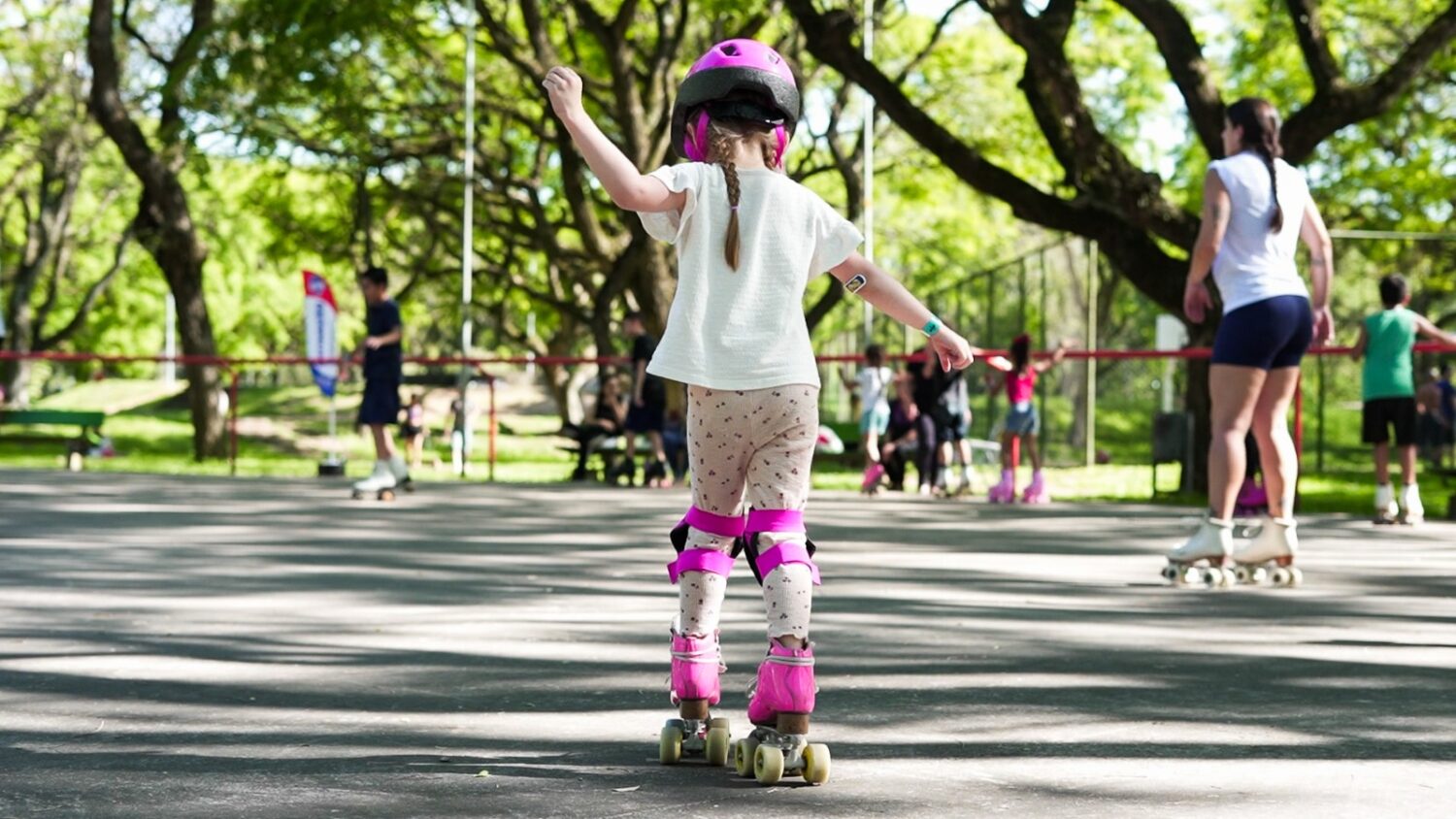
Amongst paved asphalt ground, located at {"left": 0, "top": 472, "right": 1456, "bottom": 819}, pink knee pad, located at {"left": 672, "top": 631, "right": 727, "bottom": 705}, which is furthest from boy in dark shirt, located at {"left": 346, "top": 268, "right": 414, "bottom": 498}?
pink knee pad, located at {"left": 672, "top": 631, "right": 727, "bottom": 705}

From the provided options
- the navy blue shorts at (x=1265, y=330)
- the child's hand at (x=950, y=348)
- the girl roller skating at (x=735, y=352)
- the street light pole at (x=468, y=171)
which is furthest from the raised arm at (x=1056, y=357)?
the girl roller skating at (x=735, y=352)

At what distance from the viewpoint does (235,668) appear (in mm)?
6383

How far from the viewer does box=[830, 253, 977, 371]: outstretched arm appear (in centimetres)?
495

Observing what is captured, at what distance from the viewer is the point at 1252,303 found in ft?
29.3

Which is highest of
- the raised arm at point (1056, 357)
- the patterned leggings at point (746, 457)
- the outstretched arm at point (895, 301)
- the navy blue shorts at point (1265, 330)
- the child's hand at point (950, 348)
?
the raised arm at point (1056, 357)

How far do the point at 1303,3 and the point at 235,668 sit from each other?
13.7 metres

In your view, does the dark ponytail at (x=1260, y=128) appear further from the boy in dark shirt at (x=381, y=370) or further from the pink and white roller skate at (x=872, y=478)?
the pink and white roller skate at (x=872, y=478)

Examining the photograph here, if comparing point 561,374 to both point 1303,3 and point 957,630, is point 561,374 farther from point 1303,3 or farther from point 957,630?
point 957,630

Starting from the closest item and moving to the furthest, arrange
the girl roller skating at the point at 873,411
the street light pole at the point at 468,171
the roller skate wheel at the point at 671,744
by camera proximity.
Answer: the roller skate wheel at the point at 671,744 → the girl roller skating at the point at 873,411 → the street light pole at the point at 468,171

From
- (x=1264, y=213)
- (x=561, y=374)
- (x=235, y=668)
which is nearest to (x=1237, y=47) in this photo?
(x=561, y=374)

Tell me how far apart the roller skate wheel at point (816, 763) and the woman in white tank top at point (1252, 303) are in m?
4.84

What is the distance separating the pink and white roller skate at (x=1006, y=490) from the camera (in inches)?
733

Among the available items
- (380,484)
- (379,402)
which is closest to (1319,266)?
(379,402)

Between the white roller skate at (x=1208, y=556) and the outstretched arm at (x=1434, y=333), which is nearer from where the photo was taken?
the white roller skate at (x=1208, y=556)
